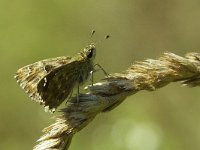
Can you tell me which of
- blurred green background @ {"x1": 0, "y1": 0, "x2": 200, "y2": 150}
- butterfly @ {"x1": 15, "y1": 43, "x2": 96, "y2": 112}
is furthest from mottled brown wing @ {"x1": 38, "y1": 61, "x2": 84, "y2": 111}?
blurred green background @ {"x1": 0, "y1": 0, "x2": 200, "y2": 150}

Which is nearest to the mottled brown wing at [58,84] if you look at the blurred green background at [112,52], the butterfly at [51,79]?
the butterfly at [51,79]

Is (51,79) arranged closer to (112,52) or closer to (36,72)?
(36,72)

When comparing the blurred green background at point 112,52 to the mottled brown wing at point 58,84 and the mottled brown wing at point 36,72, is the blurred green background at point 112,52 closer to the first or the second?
the mottled brown wing at point 58,84

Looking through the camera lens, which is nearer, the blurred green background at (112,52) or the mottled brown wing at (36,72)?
the mottled brown wing at (36,72)

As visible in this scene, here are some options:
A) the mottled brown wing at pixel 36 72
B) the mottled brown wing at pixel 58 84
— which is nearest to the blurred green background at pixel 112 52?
the mottled brown wing at pixel 58 84

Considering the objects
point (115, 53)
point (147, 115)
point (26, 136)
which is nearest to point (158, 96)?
point (147, 115)

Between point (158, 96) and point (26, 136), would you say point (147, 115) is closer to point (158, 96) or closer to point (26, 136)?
point (158, 96)
